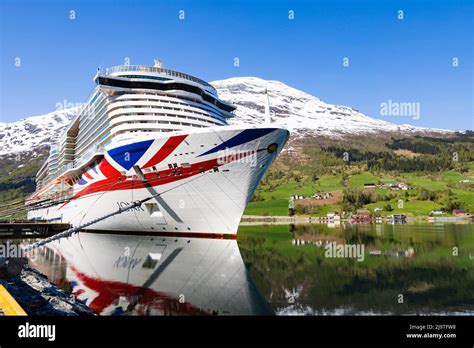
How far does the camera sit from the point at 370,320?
31.4 ft

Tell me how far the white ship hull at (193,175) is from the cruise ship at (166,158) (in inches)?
2.4

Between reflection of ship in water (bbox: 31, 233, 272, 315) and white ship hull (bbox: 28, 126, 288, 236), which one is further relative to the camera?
white ship hull (bbox: 28, 126, 288, 236)

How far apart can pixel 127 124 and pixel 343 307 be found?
841 inches

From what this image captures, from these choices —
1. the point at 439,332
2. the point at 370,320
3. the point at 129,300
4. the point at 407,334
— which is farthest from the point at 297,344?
the point at 129,300

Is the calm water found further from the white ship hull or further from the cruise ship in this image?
the cruise ship

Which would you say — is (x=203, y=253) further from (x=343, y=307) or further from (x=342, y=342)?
(x=342, y=342)

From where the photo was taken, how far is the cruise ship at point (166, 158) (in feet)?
74.4

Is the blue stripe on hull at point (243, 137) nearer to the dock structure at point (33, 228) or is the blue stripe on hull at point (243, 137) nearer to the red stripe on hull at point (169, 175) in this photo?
the red stripe on hull at point (169, 175)

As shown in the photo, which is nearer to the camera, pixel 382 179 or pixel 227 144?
pixel 227 144

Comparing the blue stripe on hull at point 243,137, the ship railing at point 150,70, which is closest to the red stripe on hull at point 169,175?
the blue stripe on hull at point 243,137

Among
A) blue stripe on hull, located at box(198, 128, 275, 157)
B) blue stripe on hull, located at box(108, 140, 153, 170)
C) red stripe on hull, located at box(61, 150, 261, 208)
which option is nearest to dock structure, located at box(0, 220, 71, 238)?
red stripe on hull, located at box(61, 150, 261, 208)

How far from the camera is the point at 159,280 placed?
15.3m

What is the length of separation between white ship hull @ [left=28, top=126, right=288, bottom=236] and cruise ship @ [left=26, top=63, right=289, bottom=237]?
0.06 meters

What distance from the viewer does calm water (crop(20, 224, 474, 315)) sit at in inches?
455
